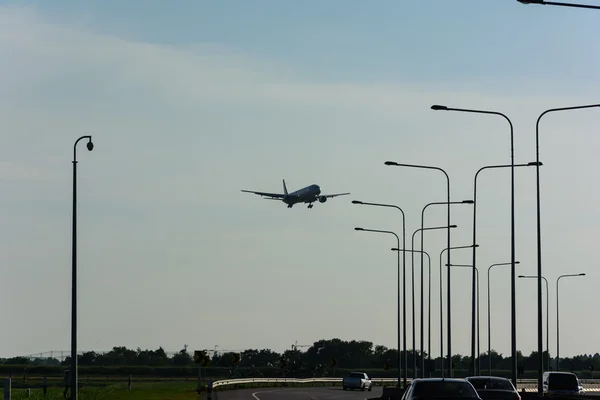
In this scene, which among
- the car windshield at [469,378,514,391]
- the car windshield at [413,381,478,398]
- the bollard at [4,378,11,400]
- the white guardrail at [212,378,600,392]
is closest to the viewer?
the car windshield at [413,381,478,398]

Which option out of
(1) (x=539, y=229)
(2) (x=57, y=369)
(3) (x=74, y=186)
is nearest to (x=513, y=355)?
(1) (x=539, y=229)

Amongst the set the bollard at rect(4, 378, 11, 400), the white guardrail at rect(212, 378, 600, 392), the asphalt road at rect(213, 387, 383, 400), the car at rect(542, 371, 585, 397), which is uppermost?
the bollard at rect(4, 378, 11, 400)

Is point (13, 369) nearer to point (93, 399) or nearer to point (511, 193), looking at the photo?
point (93, 399)

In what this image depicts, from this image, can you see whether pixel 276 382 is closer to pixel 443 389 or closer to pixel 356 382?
pixel 356 382

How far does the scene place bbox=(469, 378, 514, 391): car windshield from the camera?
41312mm

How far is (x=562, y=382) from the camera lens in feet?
217

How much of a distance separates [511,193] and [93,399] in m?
20.9

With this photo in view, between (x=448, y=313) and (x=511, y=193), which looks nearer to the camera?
(x=511, y=193)

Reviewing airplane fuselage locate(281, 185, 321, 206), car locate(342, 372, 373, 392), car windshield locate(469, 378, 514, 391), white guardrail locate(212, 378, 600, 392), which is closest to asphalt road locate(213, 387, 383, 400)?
white guardrail locate(212, 378, 600, 392)

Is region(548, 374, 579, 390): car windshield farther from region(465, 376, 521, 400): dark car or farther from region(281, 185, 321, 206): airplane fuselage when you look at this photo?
region(281, 185, 321, 206): airplane fuselage

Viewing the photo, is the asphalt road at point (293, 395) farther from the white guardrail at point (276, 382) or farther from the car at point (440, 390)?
the car at point (440, 390)

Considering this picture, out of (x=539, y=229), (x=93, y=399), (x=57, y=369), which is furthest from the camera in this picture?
(x=57, y=369)

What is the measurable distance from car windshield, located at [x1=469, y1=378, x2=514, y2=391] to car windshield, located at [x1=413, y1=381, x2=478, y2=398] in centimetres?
1069

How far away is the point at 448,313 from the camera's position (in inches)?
2872
